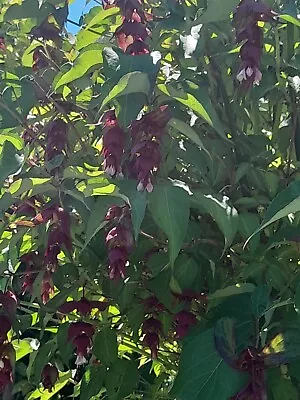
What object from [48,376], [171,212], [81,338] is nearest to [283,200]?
[171,212]

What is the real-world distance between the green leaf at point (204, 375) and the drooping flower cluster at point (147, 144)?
192 millimetres

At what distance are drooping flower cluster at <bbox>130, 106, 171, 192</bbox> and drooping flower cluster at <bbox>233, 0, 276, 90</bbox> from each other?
0.11m

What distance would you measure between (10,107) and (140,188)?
0.24m

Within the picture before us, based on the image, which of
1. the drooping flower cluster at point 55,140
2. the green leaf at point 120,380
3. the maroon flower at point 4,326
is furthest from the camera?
the green leaf at point 120,380

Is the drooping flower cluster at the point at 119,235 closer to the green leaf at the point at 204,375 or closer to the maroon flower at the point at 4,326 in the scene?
the green leaf at the point at 204,375

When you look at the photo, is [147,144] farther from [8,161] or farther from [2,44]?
[2,44]

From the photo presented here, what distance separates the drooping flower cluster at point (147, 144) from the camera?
0.70m

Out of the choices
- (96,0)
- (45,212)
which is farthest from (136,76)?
(96,0)

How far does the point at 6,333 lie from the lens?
0.97 meters

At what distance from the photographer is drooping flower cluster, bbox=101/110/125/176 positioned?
2.36 feet

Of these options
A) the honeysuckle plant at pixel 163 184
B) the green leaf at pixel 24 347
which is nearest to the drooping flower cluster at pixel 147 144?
the honeysuckle plant at pixel 163 184

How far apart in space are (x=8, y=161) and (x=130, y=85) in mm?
179

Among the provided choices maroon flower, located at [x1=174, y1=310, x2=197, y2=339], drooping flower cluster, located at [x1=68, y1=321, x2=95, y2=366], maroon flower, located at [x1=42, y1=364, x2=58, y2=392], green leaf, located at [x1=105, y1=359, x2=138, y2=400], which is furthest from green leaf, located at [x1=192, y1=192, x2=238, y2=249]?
maroon flower, located at [x1=42, y1=364, x2=58, y2=392]

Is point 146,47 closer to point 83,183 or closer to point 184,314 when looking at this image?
point 83,183
